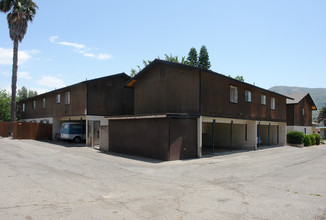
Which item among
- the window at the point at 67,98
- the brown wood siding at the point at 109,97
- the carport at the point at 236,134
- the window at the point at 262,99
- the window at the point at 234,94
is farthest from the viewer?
the window at the point at 67,98

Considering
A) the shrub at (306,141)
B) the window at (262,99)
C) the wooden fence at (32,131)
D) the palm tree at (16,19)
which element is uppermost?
the palm tree at (16,19)

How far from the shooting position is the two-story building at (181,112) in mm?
14859

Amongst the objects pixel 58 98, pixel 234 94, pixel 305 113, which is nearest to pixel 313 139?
pixel 305 113

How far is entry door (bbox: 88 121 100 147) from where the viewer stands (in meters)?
22.6

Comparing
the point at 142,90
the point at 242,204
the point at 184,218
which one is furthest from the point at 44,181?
the point at 142,90

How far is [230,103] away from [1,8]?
26376mm

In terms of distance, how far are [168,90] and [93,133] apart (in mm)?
8706

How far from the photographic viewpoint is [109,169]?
11.3m

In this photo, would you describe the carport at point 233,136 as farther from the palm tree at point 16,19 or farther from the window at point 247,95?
the palm tree at point 16,19

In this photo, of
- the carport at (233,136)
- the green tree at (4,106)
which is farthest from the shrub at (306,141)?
the green tree at (4,106)

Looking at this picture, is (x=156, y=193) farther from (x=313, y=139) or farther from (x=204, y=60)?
(x=204, y=60)

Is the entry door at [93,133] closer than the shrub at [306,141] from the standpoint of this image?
Yes

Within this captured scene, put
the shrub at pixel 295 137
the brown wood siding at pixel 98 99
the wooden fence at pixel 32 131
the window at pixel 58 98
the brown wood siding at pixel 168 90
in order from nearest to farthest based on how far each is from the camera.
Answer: the brown wood siding at pixel 168 90 < the brown wood siding at pixel 98 99 < the wooden fence at pixel 32 131 < the window at pixel 58 98 < the shrub at pixel 295 137

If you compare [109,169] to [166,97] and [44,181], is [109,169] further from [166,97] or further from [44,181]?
[166,97]
